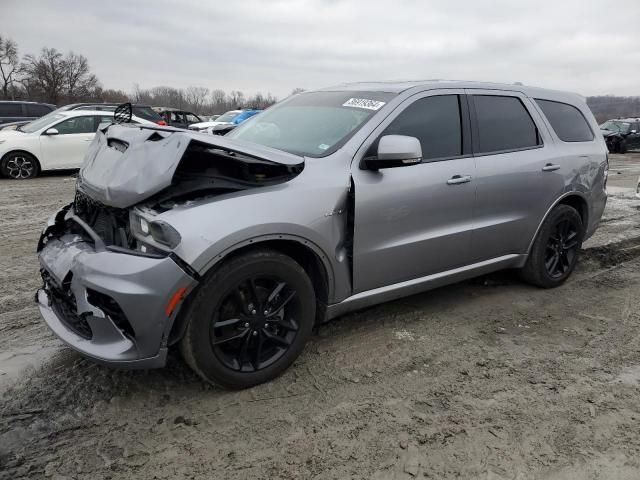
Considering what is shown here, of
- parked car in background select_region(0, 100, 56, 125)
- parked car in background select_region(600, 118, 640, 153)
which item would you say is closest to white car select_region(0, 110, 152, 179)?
parked car in background select_region(0, 100, 56, 125)

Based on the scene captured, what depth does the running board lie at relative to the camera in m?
3.37

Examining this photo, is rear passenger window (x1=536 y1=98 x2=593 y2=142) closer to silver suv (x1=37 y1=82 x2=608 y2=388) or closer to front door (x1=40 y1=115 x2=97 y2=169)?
silver suv (x1=37 y1=82 x2=608 y2=388)

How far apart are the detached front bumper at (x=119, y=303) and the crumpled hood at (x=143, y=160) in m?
0.33

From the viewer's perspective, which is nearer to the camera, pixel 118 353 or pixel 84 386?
pixel 118 353

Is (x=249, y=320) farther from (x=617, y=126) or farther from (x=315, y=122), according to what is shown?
(x=617, y=126)

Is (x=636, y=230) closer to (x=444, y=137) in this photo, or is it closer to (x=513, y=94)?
(x=513, y=94)

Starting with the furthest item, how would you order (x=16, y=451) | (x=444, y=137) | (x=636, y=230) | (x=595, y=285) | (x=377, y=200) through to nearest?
(x=636, y=230) < (x=595, y=285) < (x=444, y=137) < (x=377, y=200) < (x=16, y=451)

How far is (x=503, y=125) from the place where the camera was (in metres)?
4.25

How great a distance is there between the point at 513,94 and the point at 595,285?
6.69 ft

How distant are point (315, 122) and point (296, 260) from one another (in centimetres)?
112

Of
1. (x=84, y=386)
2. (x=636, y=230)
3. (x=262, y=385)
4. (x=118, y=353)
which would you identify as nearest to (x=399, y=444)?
(x=262, y=385)

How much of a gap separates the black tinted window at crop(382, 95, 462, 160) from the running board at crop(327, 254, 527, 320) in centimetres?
89

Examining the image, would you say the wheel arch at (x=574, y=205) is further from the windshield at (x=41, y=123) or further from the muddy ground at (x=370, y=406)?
the windshield at (x=41, y=123)

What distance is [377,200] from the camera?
3.29m
